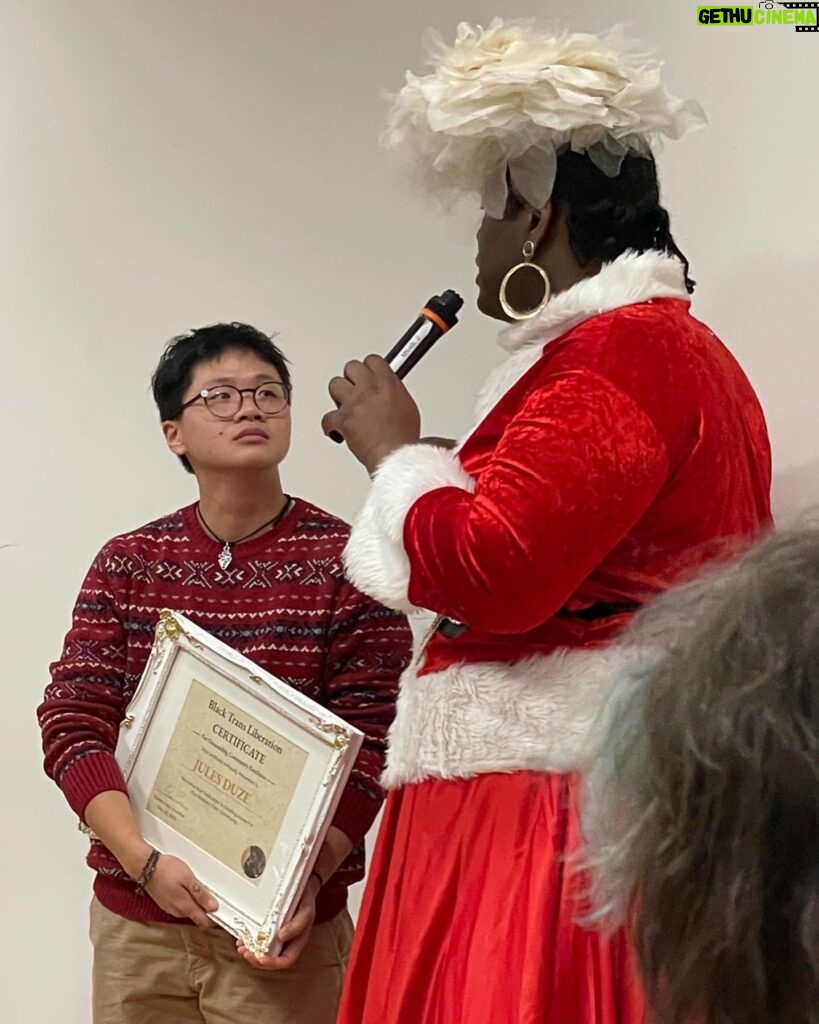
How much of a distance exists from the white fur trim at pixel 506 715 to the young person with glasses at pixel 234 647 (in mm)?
306

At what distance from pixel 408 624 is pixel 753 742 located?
97 centimetres

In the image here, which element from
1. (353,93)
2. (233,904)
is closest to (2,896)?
(233,904)

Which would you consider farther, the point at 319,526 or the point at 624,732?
the point at 319,526

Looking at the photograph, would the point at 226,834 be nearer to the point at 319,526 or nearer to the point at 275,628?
the point at 275,628

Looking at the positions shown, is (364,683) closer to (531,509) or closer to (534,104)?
(531,509)

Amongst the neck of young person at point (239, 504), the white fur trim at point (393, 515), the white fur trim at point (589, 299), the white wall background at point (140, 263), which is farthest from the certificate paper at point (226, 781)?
the white wall background at point (140, 263)

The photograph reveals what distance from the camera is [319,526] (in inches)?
55.3

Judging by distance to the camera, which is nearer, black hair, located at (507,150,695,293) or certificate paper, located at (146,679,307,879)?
black hair, located at (507,150,695,293)

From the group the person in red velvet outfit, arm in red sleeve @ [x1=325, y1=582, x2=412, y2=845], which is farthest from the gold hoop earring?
arm in red sleeve @ [x1=325, y1=582, x2=412, y2=845]

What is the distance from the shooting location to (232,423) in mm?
1400

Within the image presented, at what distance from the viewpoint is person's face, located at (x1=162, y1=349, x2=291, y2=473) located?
54.7 inches

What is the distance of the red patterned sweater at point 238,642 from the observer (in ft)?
4.30

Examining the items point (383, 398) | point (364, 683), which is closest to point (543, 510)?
point (383, 398)

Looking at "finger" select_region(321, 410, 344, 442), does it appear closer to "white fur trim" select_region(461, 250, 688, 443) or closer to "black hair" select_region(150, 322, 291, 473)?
"white fur trim" select_region(461, 250, 688, 443)
